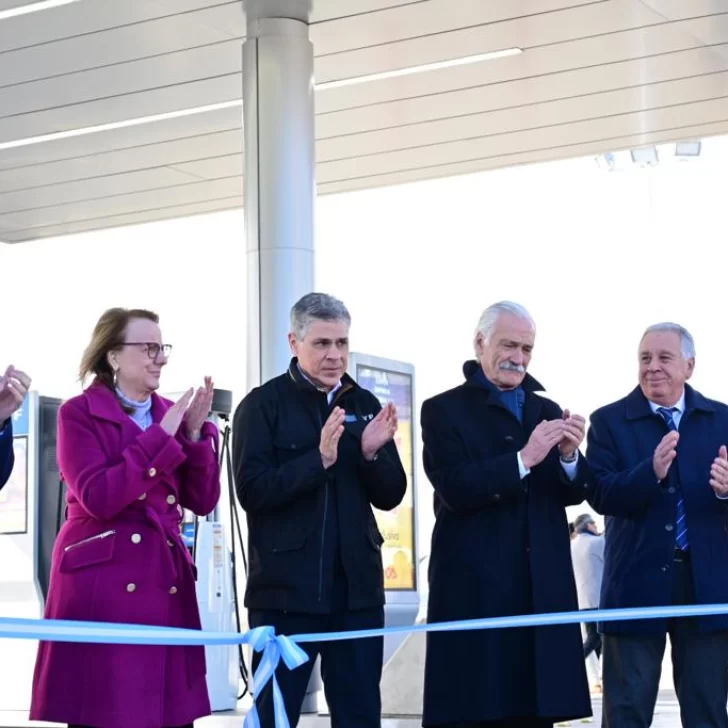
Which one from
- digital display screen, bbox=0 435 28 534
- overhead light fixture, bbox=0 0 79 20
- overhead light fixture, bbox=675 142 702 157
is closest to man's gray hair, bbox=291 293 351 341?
overhead light fixture, bbox=0 0 79 20

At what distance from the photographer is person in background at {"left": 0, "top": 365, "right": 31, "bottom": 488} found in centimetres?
466

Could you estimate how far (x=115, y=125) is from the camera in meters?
10.6

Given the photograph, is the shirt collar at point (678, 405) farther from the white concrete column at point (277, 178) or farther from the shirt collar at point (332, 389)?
the white concrete column at point (277, 178)

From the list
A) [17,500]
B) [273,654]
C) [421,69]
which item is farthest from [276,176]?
[273,654]

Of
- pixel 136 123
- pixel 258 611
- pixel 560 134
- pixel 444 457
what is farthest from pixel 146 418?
pixel 560 134

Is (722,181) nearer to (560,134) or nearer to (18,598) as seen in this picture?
(560,134)

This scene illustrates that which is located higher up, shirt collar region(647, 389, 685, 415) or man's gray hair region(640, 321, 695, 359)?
man's gray hair region(640, 321, 695, 359)

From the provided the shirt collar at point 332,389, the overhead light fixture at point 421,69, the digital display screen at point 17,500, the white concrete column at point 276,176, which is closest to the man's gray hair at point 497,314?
the shirt collar at point 332,389

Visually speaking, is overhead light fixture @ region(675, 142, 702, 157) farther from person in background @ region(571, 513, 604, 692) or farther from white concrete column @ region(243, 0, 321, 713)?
white concrete column @ region(243, 0, 321, 713)

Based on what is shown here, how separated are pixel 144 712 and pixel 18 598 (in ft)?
20.7

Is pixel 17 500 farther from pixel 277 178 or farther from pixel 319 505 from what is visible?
pixel 319 505

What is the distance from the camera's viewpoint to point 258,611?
504cm

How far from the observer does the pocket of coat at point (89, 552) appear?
4.85 metres

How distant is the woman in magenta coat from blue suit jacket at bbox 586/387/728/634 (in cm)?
154
